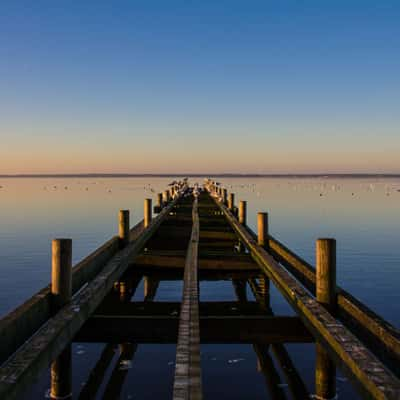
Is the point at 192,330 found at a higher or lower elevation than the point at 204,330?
higher

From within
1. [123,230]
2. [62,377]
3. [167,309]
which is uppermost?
[123,230]

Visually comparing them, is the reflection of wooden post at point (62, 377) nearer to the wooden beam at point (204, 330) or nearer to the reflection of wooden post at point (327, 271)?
the wooden beam at point (204, 330)

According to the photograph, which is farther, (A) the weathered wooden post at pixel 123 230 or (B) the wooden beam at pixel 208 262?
(B) the wooden beam at pixel 208 262

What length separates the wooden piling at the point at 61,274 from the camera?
7258 millimetres

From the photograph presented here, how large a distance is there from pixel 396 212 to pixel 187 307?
46534 millimetres

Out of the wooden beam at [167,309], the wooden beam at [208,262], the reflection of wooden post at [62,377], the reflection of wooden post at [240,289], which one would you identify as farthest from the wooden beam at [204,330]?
the reflection of wooden post at [240,289]

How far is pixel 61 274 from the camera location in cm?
731

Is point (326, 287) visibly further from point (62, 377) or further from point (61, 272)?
point (62, 377)

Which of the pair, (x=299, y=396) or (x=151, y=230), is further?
(x=151, y=230)

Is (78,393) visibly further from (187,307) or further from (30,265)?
(30,265)

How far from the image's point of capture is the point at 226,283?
61.2 feet

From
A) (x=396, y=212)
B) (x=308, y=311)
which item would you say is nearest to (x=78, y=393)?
(x=308, y=311)

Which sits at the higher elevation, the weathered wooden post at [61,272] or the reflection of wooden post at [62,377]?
the weathered wooden post at [61,272]

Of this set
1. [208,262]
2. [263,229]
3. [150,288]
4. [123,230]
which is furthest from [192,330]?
[150,288]
